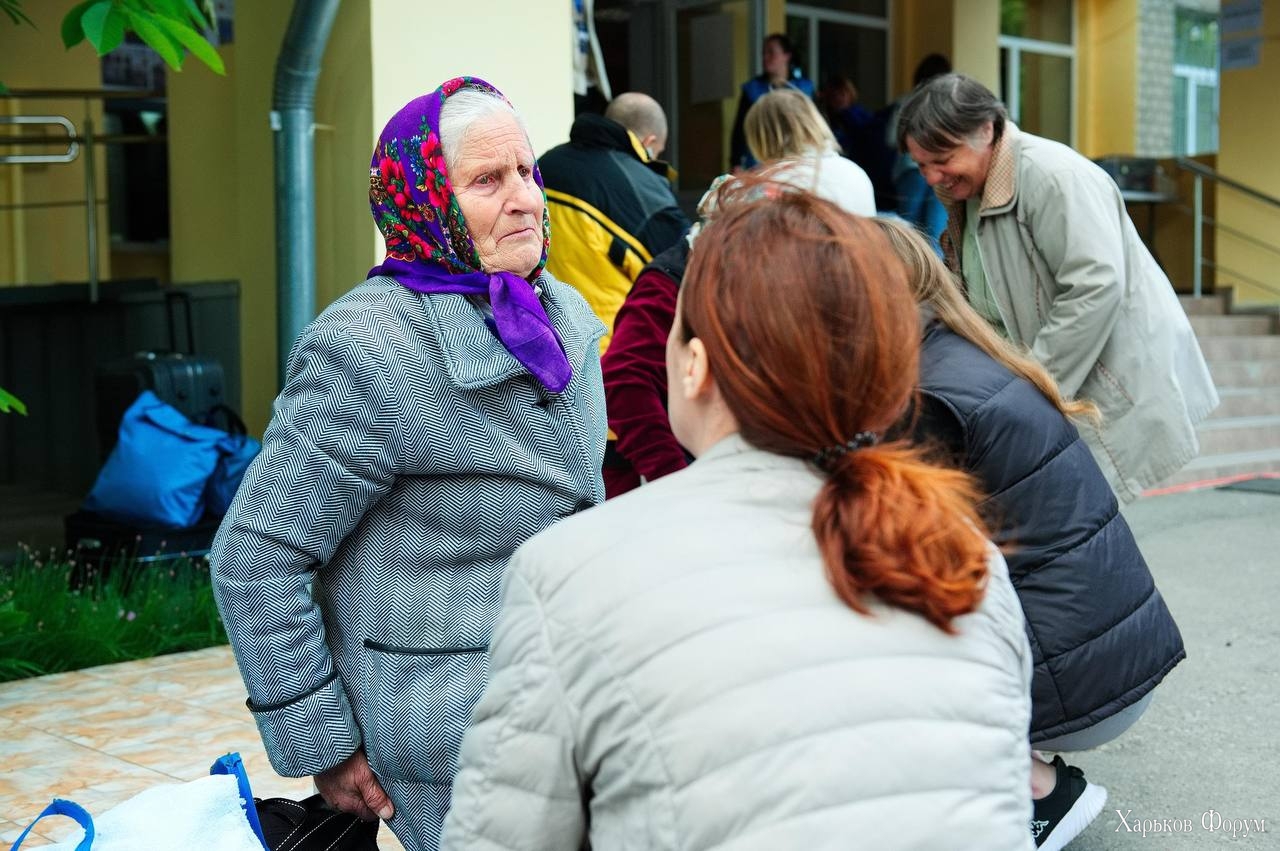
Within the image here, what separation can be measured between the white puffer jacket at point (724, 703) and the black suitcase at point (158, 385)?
567 cm

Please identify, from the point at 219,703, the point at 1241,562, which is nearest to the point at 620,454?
the point at 219,703

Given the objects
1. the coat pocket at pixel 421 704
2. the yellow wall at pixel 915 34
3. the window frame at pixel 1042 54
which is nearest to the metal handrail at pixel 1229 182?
the yellow wall at pixel 915 34

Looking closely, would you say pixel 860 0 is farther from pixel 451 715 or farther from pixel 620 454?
pixel 451 715

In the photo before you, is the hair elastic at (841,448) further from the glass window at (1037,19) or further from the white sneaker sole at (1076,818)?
the glass window at (1037,19)

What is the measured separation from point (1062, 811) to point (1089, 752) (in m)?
1.29

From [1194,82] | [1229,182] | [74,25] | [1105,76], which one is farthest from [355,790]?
[1194,82]

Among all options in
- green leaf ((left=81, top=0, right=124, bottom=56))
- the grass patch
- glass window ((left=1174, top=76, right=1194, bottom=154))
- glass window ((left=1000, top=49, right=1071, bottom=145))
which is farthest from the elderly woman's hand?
glass window ((left=1174, top=76, right=1194, bottom=154))

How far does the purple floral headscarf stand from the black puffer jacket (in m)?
0.82

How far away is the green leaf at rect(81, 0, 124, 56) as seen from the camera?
3.56 metres

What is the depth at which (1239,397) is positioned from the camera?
1131 cm

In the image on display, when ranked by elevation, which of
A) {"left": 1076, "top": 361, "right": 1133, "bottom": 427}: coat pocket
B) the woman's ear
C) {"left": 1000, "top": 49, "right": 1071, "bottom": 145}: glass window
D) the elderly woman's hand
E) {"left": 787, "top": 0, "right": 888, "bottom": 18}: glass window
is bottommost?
the elderly woman's hand

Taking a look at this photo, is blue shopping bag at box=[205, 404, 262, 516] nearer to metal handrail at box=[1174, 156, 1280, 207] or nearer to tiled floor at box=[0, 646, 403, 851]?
tiled floor at box=[0, 646, 403, 851]

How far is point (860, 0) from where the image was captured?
1689 centimetres

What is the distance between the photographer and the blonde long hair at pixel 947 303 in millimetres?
2943
